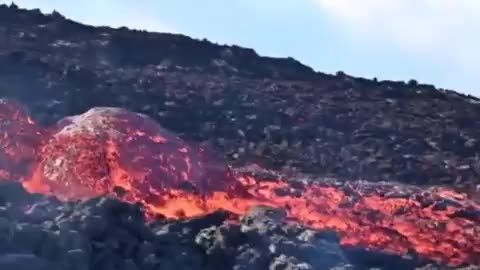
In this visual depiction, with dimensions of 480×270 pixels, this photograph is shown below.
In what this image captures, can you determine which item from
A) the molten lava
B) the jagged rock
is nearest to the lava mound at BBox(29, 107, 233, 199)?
the molten lava

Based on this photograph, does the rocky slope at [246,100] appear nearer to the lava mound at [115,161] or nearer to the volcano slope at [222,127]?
the volcano slope at [222,127]

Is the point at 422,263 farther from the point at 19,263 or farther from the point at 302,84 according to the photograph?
the point at 302,84

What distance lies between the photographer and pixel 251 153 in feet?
119

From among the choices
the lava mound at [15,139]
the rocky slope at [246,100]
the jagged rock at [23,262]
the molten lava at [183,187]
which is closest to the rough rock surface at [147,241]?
the jagged rock at [23,262]

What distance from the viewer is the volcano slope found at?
2066cm

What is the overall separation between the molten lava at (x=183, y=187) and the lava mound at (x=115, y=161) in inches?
1.1

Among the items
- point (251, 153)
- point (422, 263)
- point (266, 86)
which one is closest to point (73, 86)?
point (251, 153)

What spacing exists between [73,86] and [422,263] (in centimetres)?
1554

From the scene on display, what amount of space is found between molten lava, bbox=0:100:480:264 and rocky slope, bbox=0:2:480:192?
3736mm

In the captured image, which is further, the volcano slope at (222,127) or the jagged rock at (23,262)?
the volcano slope at (222,127)

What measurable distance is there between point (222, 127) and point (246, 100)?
8.79 feet

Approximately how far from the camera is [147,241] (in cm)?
2089

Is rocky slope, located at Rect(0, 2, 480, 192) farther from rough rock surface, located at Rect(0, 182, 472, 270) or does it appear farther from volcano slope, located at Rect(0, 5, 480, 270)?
rough rock surface, located at Rect(0, 182, 472, 270)

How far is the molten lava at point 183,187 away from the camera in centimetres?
2788
